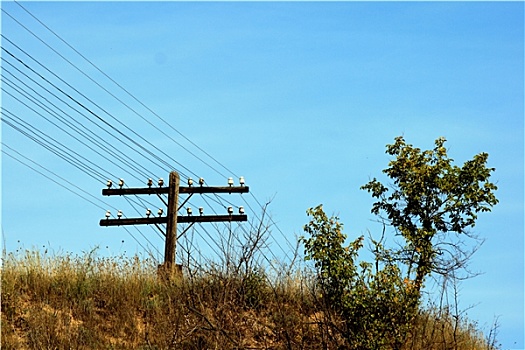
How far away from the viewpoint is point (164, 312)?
71.0 ft

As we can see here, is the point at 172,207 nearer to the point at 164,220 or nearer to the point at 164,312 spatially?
the point at 164,220

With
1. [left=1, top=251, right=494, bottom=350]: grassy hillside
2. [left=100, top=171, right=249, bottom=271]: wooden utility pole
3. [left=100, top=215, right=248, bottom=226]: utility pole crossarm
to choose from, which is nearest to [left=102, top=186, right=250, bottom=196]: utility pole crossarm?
[left=100, top=171, right=249, bottom=271]: wooden utility pole

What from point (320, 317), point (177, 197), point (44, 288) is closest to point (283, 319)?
point (320, 317)

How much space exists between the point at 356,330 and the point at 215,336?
348cm

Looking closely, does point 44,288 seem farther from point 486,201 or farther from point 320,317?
point 486,201

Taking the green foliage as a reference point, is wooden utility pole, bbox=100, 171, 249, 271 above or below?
above

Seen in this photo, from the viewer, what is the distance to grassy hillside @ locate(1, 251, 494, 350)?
2002 cm

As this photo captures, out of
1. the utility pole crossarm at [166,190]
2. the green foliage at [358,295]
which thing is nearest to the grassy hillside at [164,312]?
the green foliage at [358,295]

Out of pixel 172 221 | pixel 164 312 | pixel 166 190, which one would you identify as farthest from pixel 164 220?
pixel 164 312

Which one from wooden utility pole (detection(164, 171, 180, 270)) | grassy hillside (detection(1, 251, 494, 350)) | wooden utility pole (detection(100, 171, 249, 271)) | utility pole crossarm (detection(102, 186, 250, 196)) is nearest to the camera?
grassy hillside (detection(1, 251, 494, 350))

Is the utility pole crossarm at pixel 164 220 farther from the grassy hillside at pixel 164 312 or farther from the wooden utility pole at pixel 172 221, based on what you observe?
the grassy hillside at pixel 164 312

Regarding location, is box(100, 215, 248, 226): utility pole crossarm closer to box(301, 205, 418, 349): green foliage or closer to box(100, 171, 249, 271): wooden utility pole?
box(100, 171, 249, 271): wooden utility pole

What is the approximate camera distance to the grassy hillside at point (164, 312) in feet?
65.7

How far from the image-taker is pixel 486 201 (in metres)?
22.5
